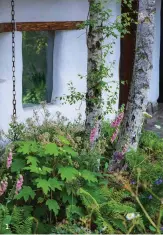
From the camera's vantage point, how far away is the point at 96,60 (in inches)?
261

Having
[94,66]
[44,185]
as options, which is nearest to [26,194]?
[44,185]

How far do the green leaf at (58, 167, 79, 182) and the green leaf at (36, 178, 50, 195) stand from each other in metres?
0.14

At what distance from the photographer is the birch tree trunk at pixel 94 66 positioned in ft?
21.5

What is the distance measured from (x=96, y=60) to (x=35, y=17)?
182 centimetres

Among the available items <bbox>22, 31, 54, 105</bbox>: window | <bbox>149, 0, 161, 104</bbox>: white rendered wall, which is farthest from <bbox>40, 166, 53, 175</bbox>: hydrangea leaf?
<bbox>149, 0, 161, 104</bbox>: white rendered wall

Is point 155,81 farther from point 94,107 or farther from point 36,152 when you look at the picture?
point 36,152

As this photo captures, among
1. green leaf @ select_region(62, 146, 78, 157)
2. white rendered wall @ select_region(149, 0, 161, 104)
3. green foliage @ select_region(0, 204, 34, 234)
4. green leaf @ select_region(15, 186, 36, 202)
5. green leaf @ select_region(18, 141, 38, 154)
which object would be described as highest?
white rendered wall @ select_region(149, 0, 161, 104)

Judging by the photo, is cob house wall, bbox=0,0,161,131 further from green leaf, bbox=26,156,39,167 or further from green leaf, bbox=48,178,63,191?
green leaf, bbox=48,178,63,191

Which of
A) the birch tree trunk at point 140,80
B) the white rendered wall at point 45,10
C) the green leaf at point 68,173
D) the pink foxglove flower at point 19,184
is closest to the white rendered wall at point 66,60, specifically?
the white rendered wall at point 45,10

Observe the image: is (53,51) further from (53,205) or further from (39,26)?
(53,205)

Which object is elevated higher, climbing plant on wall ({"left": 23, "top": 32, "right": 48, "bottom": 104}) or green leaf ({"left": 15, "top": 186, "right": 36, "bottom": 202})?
climbing plant on wall ({"left": 23, "top": 32, "right": 48, "bottom": 104})

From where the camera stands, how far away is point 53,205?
506cm

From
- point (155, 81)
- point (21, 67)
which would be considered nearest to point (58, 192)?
point (21, 67)

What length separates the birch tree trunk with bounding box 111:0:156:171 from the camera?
6.69 metres
